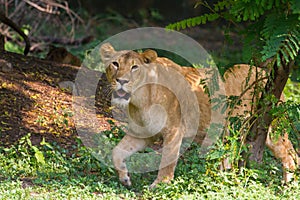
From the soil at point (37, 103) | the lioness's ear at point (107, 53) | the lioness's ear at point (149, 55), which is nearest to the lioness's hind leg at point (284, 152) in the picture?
the lioness's ear at point (149, 55)

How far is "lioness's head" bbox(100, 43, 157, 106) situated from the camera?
224 inches

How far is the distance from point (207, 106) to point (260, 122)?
756 millimetres

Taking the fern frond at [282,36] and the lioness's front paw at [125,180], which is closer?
the fern frond at [282,36]

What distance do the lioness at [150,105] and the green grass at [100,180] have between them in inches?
7.9

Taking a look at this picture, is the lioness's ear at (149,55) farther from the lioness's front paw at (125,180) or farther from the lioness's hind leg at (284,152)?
the lioness's hind leg at (284,152)

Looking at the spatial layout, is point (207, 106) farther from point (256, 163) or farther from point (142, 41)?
point (142, 41)

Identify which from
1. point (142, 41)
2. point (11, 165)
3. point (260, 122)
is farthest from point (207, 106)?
point (142, 41)

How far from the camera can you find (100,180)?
6082 millimetres

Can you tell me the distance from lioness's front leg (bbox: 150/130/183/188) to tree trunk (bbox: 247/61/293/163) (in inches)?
27.8

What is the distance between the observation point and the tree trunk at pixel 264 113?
19.7ft

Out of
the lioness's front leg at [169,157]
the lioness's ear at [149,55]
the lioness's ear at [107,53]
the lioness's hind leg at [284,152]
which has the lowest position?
the lioness's front leg at [169,157]

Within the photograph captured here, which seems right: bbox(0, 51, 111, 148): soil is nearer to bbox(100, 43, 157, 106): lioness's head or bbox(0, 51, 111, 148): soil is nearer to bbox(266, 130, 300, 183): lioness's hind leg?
bbox(100, 43, 157, 106): lioness's head

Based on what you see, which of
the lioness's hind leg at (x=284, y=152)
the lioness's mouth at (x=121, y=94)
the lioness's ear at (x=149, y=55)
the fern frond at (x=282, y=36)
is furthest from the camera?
the lioness's hind leg at (x=284, y=152)

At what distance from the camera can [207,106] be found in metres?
6.74
